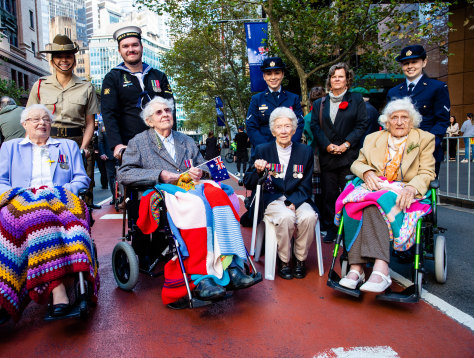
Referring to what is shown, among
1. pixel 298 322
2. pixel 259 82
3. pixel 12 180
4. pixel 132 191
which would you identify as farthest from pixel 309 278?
pixel 259 82

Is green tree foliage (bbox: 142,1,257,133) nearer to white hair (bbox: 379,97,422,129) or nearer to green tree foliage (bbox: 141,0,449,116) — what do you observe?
green tree foliage (bbox: 141,0,449,116)

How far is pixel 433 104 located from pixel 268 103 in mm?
1921

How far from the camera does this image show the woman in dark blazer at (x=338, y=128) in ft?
15.5

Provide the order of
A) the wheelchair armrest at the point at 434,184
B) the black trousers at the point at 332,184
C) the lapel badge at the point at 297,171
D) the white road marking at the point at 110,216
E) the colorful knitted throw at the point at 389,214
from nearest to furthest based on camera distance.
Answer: the colorful knitted throw at the point at 389,214
the wheelchair armrest at the point at 434,184
the lapel badge at the point at 297,171
the black trousers at the point at 332,184
the white road marking at the point at 110,216

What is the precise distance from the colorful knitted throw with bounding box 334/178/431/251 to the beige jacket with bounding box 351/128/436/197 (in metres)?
0.24

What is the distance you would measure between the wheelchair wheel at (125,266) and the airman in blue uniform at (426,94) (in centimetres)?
336

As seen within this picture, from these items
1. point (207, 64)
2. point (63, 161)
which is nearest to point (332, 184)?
point (63, 161)

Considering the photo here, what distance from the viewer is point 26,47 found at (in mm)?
40656

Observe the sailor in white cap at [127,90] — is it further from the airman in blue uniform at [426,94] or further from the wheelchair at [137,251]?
the airman in blue uniform at [426,94]

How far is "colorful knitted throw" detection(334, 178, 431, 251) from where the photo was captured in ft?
10.4

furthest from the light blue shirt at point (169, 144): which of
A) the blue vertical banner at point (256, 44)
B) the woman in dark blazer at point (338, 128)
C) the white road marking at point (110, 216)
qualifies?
the blue vertical banner at point (256, 44)

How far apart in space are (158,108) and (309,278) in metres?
2.20

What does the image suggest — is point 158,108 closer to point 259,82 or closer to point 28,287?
point 28,287

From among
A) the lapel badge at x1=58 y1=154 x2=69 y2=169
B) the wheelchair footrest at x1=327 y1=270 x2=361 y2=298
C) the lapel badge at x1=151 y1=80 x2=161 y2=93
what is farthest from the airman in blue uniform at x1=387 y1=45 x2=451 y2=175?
the lapel badge at x1=58 y1=154 x2=69 y2=169
